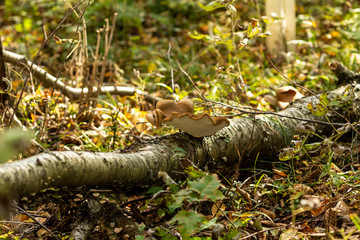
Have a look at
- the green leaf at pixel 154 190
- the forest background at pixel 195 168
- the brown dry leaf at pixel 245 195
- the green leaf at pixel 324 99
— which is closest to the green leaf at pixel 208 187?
the forest background at pixel 195 168

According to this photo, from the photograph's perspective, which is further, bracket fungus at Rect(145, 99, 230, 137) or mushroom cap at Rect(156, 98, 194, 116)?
mushroom cap at Rect(156, 98, 194, 116)

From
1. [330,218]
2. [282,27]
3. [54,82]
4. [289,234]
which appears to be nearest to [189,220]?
[289,234]

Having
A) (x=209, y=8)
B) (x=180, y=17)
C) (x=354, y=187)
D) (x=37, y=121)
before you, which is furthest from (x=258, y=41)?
(x=354, y=187)

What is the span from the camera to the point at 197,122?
7.36 feet

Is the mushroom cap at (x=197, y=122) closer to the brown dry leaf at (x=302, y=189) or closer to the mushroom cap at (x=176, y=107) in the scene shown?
the mushroom cap at (x=176, y=107)

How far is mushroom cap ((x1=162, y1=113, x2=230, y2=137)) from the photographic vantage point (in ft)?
7.14

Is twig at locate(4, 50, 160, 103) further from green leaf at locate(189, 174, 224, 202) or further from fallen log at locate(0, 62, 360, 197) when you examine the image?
green leaf at locate(189, 174, 224, 202)

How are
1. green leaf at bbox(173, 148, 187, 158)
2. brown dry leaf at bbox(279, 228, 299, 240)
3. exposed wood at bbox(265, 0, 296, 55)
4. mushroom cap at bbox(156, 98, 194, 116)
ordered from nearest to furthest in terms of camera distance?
brown dry leaf at bbox(279, 228, 299, 240) → green leaf at bbox(173, 148, 187, 158) → mushroom cap at bbox(156, 98, 194, 116) → exposed wood at bbox(265, 0, 296, 55)

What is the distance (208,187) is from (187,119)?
1.96ft

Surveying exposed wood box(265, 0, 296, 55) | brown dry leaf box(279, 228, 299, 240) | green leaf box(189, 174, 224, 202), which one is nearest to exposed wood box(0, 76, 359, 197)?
green leaf box(189, 174, 224, 202)

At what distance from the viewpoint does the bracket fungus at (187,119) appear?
86.0 inches

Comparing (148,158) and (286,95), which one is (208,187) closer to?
(148,158)

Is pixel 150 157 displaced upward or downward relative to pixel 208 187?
downward

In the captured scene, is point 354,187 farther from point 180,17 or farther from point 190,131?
point 180,17
